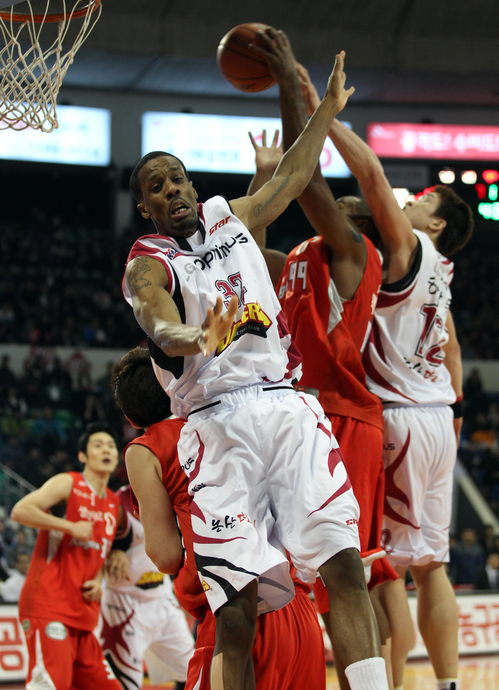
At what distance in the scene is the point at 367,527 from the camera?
3.48 metres

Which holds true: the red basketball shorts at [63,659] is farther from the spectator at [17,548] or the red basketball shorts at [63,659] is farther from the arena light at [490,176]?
the arena light at [490,176]

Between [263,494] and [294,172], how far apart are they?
1.39m

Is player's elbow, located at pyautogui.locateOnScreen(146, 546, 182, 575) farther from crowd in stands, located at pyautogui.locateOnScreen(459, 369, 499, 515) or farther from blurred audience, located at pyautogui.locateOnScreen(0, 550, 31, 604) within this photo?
crowd in stands, located at pyautogui.locateOnScreen(459, 369, 499, 515)

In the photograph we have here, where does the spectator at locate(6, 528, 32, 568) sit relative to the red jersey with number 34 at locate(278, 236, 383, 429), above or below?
below

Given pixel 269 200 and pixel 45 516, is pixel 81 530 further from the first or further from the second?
pixel 269 200

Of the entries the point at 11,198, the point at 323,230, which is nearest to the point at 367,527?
→ the point at 323,230

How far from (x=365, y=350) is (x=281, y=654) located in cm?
174

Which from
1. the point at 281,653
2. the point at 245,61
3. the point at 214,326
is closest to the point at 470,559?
the point at 245,61

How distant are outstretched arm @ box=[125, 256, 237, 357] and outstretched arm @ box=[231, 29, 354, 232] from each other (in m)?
0.58

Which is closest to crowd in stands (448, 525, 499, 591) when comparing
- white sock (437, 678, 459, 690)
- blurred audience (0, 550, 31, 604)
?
blurred audience (0, 550, 31, 604)

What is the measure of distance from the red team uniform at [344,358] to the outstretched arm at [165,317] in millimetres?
1112

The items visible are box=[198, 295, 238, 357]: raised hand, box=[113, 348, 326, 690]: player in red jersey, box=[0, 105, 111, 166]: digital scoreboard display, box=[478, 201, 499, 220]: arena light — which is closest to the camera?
box=[198, 295, 238, 357]: raised hand

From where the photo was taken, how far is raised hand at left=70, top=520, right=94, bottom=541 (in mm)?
5379

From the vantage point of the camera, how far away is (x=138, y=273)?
2793 mm
